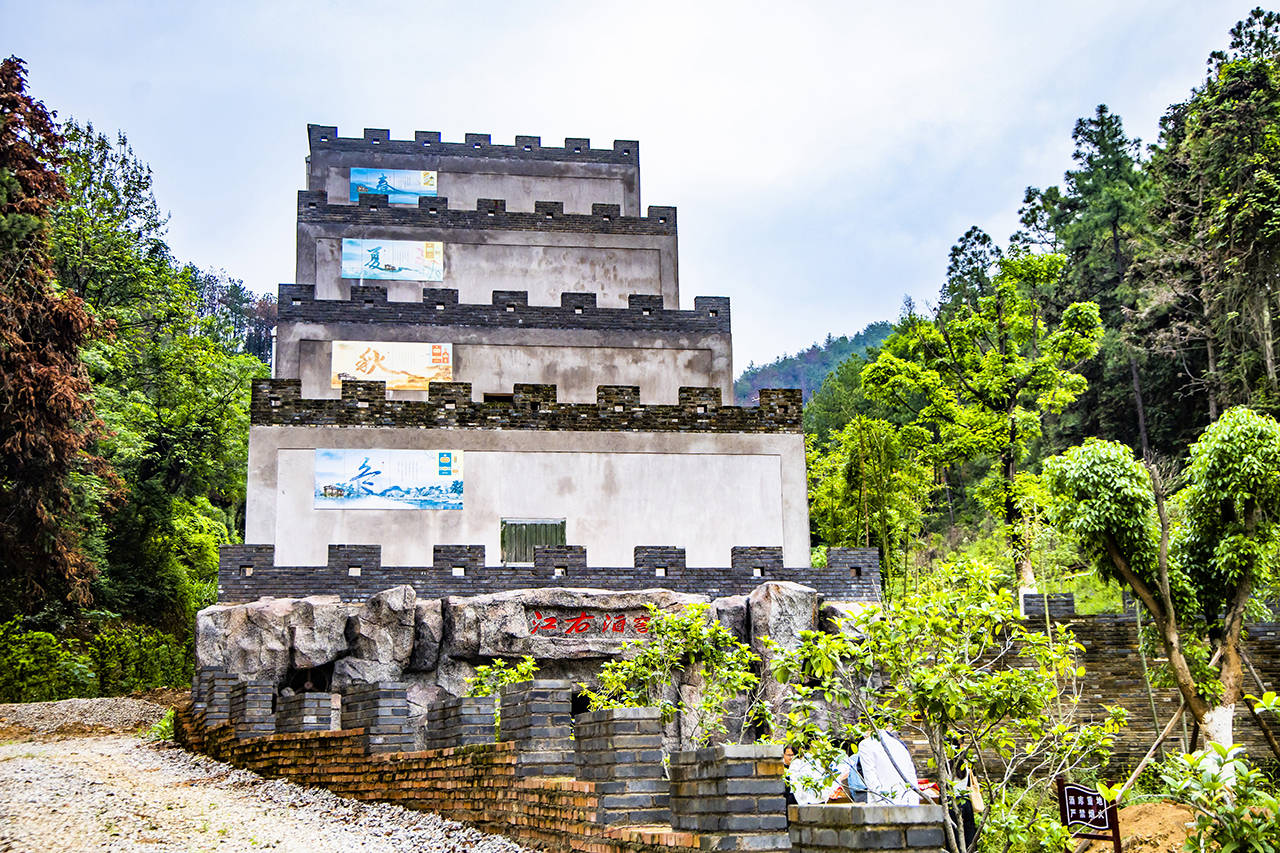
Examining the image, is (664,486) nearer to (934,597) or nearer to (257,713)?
(257,713)

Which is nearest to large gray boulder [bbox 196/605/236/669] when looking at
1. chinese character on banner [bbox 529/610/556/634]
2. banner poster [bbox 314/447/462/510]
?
banner poster [bbox 314/447/462/510]

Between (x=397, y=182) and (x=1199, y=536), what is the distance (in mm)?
23062

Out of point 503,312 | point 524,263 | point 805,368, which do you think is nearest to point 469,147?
point 524,263

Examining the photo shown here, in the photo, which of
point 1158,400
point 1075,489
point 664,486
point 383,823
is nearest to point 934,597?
point 383,823

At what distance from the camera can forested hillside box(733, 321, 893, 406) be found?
101 metres

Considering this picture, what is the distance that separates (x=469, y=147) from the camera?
111ft

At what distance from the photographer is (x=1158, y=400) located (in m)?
36.2

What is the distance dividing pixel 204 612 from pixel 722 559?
32.1 feet

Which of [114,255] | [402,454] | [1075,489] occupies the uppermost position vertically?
[114,255]

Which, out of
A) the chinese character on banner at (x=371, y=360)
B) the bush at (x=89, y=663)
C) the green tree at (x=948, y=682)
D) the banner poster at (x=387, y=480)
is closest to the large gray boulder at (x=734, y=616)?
the banner poster at (x=387, y=480)

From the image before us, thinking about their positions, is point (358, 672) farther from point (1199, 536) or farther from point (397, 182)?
point (397, 182)

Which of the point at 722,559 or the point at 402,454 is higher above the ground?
the point at 402,454

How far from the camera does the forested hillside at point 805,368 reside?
101 m

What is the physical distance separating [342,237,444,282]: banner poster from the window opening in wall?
342 inches
